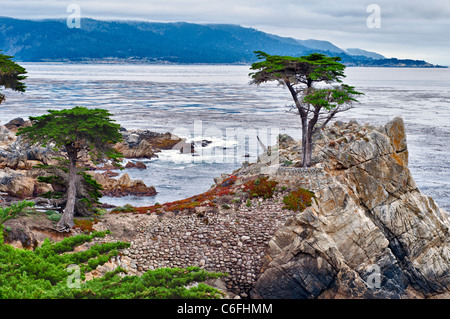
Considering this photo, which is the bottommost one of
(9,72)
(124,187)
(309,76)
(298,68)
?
(124,187)

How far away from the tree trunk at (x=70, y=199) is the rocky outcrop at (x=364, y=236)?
7.79m

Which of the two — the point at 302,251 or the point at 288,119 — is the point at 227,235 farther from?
the point at 288,119

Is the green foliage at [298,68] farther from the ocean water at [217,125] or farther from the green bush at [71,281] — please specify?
the green bush at [71,281]

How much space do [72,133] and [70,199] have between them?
275 cm

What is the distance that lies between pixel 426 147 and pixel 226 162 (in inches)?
807

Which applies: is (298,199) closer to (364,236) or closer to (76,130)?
(364,236)

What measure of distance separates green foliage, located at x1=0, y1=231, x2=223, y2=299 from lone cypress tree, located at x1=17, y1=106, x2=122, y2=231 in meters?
5.27

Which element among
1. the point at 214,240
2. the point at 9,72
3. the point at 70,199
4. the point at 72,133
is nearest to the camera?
the point at 72,133

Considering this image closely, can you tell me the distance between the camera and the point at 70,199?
685 inches

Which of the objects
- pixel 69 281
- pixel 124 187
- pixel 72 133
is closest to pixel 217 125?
pixel 124 187

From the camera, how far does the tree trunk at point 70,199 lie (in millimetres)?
17047

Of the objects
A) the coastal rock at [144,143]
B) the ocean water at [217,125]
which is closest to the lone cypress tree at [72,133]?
the ocean water at [217,125]

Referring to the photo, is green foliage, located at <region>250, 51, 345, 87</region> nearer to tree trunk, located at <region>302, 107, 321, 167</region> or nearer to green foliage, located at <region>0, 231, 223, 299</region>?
tree trunk, located at <region>302, 107, 321, 167</region>
